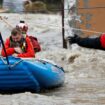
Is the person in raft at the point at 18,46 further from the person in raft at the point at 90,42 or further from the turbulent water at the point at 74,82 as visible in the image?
the person in raft at the point at 90,42

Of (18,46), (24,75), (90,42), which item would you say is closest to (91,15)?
(18,46)

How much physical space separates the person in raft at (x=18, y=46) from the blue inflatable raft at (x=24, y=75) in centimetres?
48

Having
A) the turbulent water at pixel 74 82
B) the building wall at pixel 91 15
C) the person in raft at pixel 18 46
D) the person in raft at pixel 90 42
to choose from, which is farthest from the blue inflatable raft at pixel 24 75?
the building wall at pixel 91 15

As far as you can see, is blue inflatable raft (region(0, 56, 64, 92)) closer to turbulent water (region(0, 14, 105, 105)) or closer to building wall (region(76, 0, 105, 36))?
turbulent water (region(0, 14, 105, 105))

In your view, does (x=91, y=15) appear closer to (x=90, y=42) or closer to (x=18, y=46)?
(x=18, y=46)

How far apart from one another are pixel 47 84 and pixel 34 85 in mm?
389

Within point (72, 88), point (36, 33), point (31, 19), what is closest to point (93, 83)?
point (72, 88)

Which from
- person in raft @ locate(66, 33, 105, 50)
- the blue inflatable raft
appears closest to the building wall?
the blue inflatable raft

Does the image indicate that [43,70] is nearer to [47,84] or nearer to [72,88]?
[47,84]

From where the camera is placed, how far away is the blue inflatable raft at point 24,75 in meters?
9.59

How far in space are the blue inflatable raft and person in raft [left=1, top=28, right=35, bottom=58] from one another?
0.48 meters

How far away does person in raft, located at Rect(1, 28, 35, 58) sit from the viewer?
10445mm

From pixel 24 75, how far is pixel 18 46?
106 cm

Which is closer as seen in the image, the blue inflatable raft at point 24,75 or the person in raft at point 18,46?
the blue inflatable raft at point 24,75
